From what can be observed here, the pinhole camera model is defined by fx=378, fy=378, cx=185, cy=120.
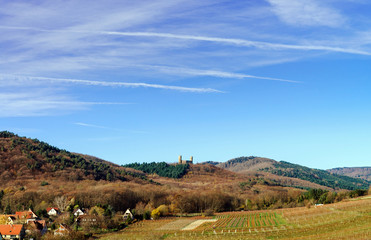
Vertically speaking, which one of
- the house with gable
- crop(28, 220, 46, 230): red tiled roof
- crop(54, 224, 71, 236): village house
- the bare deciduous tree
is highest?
the bare deciduous tree

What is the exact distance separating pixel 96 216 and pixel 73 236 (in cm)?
2254

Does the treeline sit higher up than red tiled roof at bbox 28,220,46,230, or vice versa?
the treeline

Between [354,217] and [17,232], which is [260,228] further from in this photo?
[17,232]

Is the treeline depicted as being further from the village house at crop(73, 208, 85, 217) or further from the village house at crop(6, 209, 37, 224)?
the village house at crop(6, 209, 37, 224)

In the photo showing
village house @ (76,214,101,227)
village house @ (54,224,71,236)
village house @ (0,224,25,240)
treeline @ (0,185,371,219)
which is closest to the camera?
village house @ (54,224,71,236)

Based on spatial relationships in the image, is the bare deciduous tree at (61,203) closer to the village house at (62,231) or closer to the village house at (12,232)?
the village house at (12,232)

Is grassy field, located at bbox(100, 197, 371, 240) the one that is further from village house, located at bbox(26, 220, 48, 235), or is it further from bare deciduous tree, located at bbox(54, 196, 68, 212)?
bare deciduous tree, located at bbox(54, 196, 68, 212)

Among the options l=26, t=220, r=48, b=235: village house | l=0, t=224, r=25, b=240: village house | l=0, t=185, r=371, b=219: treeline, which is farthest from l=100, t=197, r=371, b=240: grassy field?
l=0, t=185, r=371, b=219: treeline

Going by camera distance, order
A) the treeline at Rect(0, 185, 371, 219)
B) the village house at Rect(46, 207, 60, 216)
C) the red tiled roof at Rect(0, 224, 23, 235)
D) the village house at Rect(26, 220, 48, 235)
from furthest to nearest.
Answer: the treeline at Rect(0, 185, 371, 219) < the village house at Rect(46, 207, 60, 216) < the village house at Rect(26, 220, 48, 235) < the red tiled roof at Rect(0, 224, 23, 235)

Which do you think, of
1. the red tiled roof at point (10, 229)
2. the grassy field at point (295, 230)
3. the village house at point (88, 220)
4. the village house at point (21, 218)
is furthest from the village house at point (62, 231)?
the village house at point (21, 218)

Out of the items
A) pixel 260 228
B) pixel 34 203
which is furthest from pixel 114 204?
pixel 260 228

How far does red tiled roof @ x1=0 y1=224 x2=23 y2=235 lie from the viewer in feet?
281

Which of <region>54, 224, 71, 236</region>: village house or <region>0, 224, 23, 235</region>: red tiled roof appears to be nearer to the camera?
<region>54, 224, 71, 236</region>: village house

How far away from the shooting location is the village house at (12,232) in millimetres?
85375
